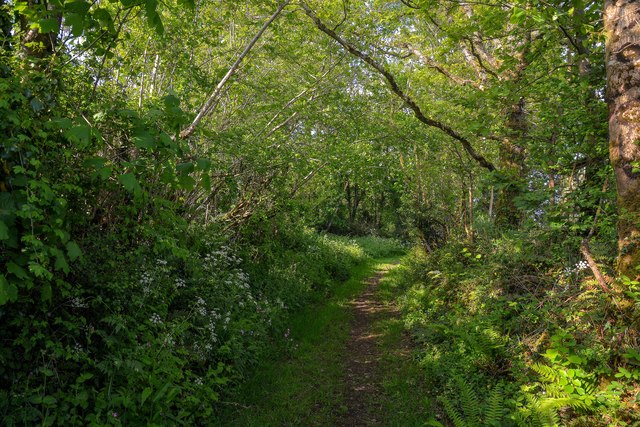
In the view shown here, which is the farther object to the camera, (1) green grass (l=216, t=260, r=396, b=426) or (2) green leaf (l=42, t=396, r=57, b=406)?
(1) green grass (l=216, t=260, r=396, b=426)

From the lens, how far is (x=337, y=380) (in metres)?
6.12

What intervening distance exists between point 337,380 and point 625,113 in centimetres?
505

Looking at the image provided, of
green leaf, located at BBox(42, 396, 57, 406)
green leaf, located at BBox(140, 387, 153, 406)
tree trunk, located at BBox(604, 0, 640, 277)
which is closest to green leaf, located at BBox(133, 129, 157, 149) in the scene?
green leaf, located at BBox(42, 396, 57, 406)

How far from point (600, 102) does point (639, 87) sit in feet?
5.06

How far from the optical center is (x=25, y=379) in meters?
3.41

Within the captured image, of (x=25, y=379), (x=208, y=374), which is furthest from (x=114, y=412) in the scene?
(x=208, y=374)

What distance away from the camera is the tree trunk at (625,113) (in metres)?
4.16

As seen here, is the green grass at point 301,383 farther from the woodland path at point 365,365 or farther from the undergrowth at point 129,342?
the undergrowth at point 129,342

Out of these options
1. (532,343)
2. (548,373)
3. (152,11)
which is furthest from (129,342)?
(532,343)

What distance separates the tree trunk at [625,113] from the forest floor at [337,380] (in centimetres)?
311

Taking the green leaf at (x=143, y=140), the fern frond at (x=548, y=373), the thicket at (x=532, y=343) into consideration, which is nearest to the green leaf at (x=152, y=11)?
the green leaf at (x=143, y=140)

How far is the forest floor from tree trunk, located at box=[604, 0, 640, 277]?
3.11 metres

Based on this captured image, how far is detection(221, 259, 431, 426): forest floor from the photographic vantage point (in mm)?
4988

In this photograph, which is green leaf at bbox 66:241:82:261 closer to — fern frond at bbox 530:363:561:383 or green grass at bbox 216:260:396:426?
green grass at bbox 216:260:396:426
